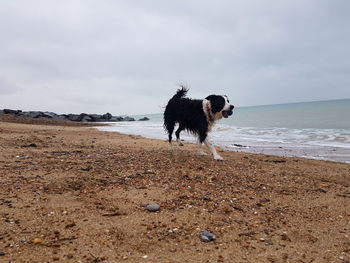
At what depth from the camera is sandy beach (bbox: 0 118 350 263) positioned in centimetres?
251

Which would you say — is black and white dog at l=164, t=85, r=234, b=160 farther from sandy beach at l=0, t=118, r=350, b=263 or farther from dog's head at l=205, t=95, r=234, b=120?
sandy beach at l=0, t=118, r=350, b=263

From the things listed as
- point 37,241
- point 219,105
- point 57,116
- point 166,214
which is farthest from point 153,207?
point 57,116

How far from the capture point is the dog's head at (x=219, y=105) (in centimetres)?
732

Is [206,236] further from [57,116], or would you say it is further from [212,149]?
[57,116]

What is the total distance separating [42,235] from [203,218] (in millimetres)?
1610

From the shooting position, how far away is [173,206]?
3.52 meters

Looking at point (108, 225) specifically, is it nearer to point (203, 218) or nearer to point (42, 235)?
point (42, 235)

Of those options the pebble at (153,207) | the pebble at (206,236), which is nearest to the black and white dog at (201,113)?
the pebble at (153,207)

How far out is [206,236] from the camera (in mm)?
2789

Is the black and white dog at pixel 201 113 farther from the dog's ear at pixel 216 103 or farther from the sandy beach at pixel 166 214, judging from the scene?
the sandy beach at pixel 166 214

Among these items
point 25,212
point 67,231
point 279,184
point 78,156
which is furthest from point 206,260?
point 78,156

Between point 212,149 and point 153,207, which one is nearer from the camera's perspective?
point 153,207

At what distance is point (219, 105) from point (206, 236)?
488 cm

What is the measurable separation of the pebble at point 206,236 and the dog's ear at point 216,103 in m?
4.78
